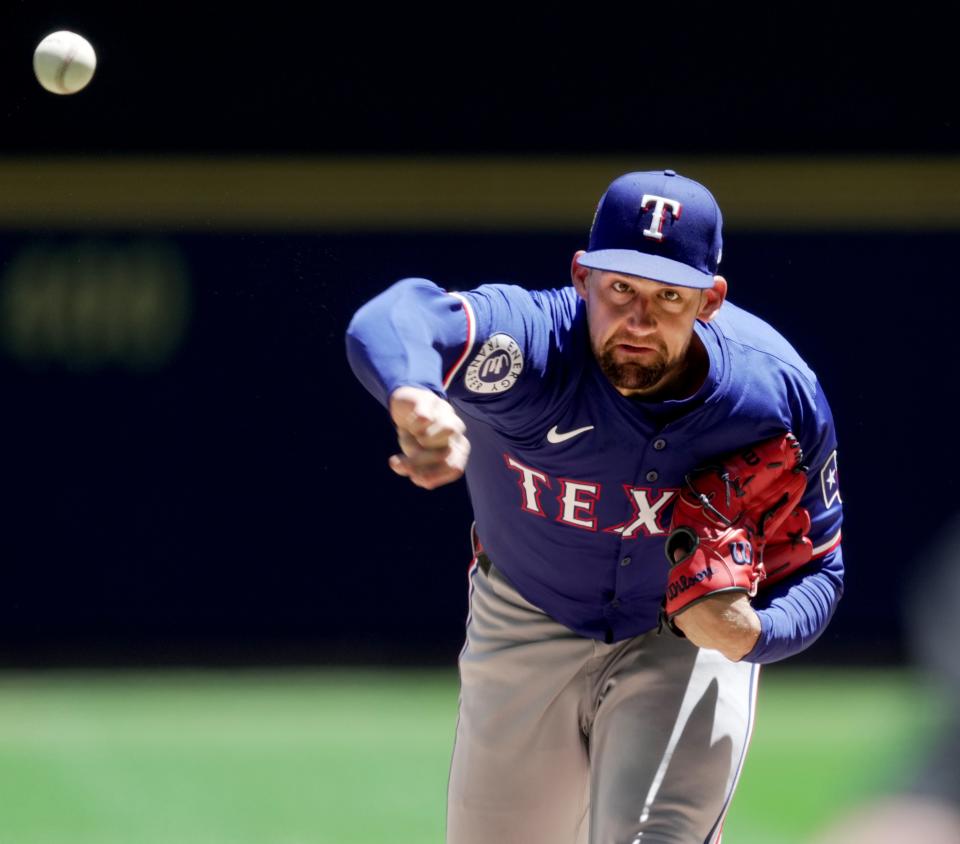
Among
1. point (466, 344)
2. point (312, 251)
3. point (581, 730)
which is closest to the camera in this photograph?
point (466, 344)

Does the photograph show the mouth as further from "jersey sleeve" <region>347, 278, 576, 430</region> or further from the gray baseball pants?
the gray baseball pants

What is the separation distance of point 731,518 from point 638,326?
46 cm

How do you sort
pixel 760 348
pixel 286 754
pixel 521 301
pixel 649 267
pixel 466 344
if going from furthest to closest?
1. pixel 286 754
2. pixel 760 348
3. pixel 521 301
4. pixel 649 267
5. pixel 466 344

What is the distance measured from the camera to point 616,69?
7844mm

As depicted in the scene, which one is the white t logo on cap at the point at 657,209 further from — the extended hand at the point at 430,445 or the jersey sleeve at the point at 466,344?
the extended hand at the point at 430,445

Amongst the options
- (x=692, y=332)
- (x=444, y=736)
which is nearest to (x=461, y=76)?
(x=444, y=736)

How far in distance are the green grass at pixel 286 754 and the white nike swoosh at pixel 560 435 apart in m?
2.43

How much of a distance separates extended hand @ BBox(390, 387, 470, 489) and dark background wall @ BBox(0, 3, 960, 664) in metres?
5.07

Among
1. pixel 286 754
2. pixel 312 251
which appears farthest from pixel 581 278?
pixel 312 251

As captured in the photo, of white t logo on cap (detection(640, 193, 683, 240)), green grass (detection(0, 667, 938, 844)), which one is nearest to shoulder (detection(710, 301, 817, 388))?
white t logo on cap (detection(640, 193, 683, 240))

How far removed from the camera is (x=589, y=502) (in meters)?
3.71

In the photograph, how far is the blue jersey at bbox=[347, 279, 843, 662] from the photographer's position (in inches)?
136

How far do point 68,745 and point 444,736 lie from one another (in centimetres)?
156

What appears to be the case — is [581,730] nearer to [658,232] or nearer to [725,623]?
[725,623]
